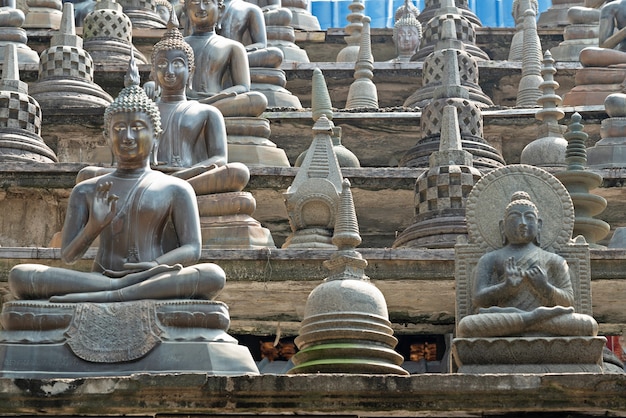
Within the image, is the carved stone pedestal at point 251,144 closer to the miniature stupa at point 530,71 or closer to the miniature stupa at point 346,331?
the miniature stupa at point 530,71

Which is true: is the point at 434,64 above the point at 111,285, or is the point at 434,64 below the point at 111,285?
above

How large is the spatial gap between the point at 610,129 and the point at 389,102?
5.74 meters

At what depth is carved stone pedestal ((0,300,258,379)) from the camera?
12789 mm

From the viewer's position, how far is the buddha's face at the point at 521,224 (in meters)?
14.1

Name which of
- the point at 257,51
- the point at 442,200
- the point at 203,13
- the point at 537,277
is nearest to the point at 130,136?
the point at 537,277

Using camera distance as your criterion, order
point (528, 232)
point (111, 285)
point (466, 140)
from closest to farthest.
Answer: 1. point (111, 285)
2. point (528, 232)
3. point (466, 140)

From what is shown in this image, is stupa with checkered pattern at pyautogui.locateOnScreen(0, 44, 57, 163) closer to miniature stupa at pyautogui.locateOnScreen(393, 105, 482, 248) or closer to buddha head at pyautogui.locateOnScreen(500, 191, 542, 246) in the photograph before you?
miniature stupa at pyautogui.locateOnScreen(393, 105, 482, 248)

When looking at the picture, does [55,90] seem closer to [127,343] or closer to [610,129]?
[610,129]

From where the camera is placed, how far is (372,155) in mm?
22969

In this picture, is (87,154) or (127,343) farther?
(87,154)

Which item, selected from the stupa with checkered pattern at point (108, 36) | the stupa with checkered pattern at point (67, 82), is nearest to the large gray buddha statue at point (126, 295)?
the stupa with checkered pattern at point (67, 82)

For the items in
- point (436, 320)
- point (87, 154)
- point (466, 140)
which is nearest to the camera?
point (436, 320)

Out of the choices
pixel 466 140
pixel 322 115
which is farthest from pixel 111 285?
pixel 466 140

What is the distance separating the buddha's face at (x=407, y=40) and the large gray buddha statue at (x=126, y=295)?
1379 centimetres
